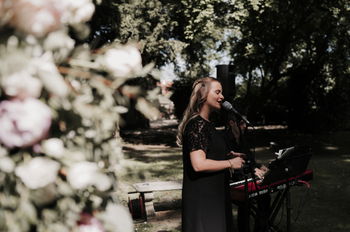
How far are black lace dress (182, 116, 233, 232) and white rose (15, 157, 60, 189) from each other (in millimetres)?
2332

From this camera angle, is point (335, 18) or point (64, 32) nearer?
point (64, 32)

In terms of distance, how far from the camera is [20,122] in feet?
3.54

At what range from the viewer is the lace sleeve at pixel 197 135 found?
3324 millimetres

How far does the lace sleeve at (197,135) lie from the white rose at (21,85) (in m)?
2.28

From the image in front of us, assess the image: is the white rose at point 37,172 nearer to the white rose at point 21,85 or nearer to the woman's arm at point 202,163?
the white rose at point 21,85

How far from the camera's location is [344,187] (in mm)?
9453

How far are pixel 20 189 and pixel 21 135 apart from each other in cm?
14

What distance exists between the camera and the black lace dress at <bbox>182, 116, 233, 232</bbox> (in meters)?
3.49

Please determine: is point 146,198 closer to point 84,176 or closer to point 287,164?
point 287,164

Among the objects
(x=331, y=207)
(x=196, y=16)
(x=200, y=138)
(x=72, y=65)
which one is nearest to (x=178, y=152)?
(x=196, y=16)

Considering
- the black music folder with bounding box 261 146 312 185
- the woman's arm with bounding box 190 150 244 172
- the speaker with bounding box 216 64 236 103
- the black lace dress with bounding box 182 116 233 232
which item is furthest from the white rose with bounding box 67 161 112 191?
the speaker with bounding box 216 64 236 103

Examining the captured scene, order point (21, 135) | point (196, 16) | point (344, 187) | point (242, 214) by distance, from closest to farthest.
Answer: point (21, 135) < point (242, 214) < point (344, 187) < point (196, 16)

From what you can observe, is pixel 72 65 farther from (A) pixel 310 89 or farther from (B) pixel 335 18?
(A) pixel 310 89

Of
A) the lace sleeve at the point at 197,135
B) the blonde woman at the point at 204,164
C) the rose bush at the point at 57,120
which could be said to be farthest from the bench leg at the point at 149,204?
the rose bush at the point at 57,120
